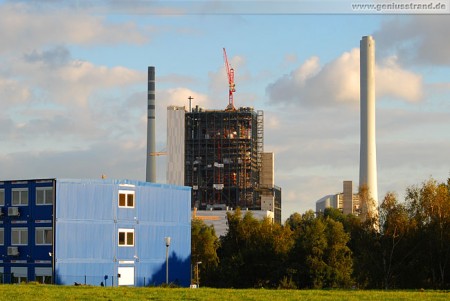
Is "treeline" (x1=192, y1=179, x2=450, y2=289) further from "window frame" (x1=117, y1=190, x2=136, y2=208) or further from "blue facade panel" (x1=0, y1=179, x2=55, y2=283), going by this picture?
"blue facade panel" (x1=0, y1=179, x2=55, y2=283)

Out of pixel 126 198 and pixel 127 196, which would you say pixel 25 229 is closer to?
pixel 126 198

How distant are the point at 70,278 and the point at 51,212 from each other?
642cm

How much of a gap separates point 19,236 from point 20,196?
151 inches

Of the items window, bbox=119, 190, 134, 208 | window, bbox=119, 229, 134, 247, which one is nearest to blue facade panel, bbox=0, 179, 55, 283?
window, bbox=119, 190, 134, 208

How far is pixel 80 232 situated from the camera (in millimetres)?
90312

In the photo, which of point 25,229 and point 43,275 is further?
point 25,229

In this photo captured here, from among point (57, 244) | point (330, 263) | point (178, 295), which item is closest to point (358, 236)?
point (330, 263)

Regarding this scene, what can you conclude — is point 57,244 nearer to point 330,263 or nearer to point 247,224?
point 330,263

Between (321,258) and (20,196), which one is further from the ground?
(20,196)

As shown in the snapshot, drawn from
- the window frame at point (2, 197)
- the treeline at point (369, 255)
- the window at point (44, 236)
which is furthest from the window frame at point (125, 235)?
the treeline at point (369, 255)

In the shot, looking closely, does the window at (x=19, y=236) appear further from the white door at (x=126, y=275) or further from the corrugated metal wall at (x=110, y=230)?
the white door at (x=126, y=275)

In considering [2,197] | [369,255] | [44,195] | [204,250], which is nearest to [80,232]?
[44,195]

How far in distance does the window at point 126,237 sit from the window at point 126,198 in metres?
2.50

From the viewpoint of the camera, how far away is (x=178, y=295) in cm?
4559
